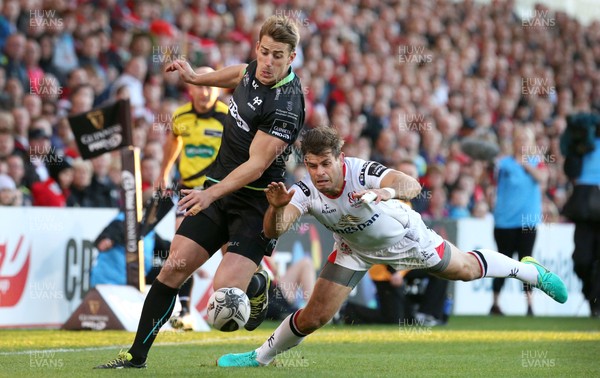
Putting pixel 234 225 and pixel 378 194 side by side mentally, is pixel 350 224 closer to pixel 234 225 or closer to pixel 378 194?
pixel 378 194

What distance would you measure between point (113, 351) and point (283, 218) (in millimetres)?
2873

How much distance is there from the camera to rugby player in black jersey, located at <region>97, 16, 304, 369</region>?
7.41 metres

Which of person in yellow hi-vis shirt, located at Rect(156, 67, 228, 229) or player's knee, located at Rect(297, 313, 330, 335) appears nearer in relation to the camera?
player's knee, located at Rect(297, 313, 330, 335)

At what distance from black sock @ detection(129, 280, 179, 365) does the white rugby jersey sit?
1073 millimetres

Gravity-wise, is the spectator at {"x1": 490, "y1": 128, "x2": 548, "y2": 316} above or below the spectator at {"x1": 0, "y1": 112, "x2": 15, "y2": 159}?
below

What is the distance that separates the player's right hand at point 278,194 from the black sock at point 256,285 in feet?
5.24

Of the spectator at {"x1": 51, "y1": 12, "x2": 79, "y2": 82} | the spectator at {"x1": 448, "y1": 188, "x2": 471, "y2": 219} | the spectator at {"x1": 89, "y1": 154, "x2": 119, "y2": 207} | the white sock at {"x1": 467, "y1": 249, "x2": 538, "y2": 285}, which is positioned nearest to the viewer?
the white sock at {"x1": 467, "y1": 249, "x2": 538, "y2": 285}

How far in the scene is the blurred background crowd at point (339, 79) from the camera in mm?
13859

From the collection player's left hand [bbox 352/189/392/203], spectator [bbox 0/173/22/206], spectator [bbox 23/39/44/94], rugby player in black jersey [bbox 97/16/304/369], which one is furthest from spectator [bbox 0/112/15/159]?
player's left hand [bbox 352/189/392/203]

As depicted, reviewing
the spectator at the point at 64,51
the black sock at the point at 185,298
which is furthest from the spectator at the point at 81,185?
the black sock at the point at 185,298

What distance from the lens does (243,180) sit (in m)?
7.25

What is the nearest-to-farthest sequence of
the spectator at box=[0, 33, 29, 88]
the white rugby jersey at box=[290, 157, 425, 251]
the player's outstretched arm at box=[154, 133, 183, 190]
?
the white rugby jersey at box=[290, 157, 425, 251]
the player's outstretched arm at box=[154, 133, 183, 190]
the spectator at box=[0, 33, 29, 88]

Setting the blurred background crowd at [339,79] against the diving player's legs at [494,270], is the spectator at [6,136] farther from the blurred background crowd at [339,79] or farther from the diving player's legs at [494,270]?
the diving player's legs at [494,270]

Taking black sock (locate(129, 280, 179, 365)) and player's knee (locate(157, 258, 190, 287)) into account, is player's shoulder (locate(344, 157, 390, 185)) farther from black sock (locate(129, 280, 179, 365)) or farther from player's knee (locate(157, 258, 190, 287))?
black sock (locate(129, 280, 179, 365))
